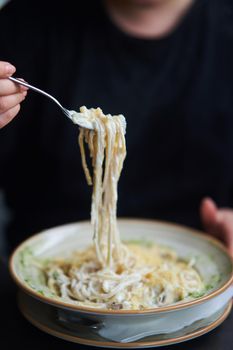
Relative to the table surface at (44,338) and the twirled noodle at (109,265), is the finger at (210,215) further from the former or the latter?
the table surface at (44,338)

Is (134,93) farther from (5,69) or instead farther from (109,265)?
(5,69)

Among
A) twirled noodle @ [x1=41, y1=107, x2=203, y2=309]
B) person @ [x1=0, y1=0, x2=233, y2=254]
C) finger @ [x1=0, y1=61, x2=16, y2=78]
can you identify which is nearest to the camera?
finger @ [x1=0, y1=61, x2=16, y2=78]

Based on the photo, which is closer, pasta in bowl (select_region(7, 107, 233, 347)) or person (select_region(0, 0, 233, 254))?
pasta in bowl (select_region(7, 107, 233, 347))

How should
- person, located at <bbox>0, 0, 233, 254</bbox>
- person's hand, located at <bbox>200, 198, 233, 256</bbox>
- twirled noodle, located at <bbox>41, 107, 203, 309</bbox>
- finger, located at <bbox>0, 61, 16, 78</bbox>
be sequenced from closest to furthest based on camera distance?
1. finger, located at <bbox>0, 61, 16, 78</bbox>
2. twirled noodle, located at <bbox>41, 107, 203, 309</bbox>
3. person's hand, located at <bbox>200, 198, 233, 256</bbox>
4. person, located at <bbox>0, 0, 233, 254</bbox>

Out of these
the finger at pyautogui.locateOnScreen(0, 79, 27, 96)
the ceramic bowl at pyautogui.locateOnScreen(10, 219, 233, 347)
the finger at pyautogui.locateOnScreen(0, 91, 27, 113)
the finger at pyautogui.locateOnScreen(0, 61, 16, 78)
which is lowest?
the ceramic bowl at pyautogui.locateOnScreen(10, 219, 233, 347)

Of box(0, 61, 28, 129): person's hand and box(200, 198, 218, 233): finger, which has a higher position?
box(0, 61, 28, 129): person's hand

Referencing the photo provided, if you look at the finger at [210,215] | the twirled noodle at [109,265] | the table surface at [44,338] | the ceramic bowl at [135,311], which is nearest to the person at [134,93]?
the finger at [210,215]

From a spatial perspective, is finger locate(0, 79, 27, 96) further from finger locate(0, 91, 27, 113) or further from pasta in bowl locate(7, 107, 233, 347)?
pasta in bowl locate(7, 107, 233, 347)

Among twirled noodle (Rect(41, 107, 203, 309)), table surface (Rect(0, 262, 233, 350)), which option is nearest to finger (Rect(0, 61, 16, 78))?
twirled noodle (Rect(41, 107, 203, 309))
